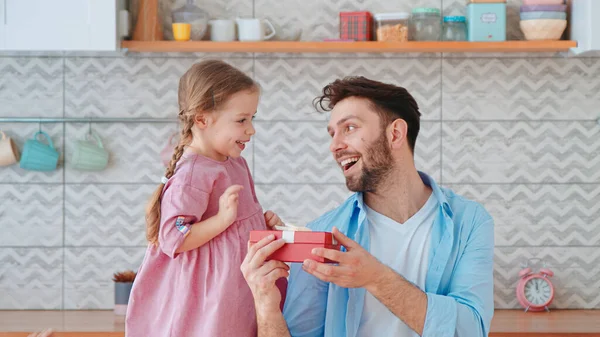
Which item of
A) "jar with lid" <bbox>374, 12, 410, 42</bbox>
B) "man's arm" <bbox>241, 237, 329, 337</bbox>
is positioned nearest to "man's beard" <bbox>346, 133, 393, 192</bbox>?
"man's arm" <bbox>241, 237, 329, 337</bbox>

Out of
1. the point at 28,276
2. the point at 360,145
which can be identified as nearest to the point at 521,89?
the point at 360,145

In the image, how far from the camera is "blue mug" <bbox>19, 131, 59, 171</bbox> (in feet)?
10.8

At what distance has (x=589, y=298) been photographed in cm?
342

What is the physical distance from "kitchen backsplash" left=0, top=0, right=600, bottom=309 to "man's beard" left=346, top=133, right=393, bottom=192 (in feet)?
4.34

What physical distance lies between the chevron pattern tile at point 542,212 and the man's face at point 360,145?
141 cm

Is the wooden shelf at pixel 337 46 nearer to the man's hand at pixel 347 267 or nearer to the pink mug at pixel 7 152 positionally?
the pink mug at pixel 7 152

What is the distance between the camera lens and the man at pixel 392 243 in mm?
1834

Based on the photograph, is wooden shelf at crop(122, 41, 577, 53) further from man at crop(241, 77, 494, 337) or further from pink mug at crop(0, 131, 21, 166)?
man at crop(241, 77, 494, 337)

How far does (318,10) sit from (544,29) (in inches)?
35.7

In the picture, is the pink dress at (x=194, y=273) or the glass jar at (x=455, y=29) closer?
the pink dress at (x=194, y=273)

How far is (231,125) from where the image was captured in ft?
6.39

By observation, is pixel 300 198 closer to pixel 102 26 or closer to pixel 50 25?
pixel 102 26

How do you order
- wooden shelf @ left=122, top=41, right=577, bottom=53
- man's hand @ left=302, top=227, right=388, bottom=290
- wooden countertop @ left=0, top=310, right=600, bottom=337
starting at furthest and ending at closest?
wooden shelf @ left=122, top=41, right=577, bottom=53, wooden countertop @ left=0, top=310, right=600, bottom=337, man's hand @ left=302, top=227, right=388, bottom=290

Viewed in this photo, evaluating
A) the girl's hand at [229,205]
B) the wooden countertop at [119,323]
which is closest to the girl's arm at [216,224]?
the girl's hand at [229,205]
